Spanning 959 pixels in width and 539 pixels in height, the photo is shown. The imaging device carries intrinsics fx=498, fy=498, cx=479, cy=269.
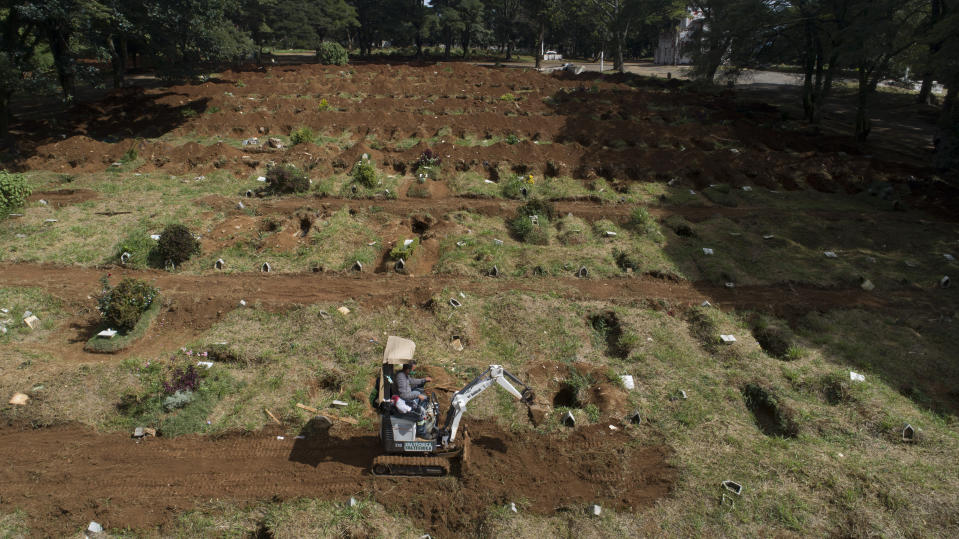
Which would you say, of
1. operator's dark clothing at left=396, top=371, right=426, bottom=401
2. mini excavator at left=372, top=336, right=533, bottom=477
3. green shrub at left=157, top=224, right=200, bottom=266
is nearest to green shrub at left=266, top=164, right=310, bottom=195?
green shrub at left=157, top=224, right=200, bottom=266

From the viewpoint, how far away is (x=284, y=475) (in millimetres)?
7539

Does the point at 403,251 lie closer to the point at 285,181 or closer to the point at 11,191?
the point at 285,181

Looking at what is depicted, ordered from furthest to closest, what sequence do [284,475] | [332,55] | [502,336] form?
[332,55]
[502,336]
[284,475]

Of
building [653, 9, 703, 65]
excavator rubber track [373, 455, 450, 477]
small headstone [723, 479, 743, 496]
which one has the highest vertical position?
building [653, 9, 703, 65]

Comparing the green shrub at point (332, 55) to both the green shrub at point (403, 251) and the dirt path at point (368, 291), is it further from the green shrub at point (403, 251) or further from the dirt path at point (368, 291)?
the green shrub at point (403, 251)

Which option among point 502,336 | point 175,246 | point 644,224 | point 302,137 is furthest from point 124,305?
point 644,224

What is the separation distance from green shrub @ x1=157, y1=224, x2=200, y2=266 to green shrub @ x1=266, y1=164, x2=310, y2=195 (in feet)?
14.8

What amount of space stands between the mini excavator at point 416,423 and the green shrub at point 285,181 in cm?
1198

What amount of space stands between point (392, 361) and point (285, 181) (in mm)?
12601

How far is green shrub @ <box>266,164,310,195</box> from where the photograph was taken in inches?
683

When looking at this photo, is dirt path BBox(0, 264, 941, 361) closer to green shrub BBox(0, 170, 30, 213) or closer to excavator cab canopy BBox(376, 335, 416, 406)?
green shrub BBox(0, 170, 30, 213)

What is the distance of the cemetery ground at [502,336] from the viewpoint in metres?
7.22

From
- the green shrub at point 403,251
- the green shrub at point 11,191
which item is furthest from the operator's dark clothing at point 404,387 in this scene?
the green shrub at point 11,191

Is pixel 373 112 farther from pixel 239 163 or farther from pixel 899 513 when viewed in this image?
pixel 899 513
